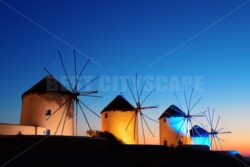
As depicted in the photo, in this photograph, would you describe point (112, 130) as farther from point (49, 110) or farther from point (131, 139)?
point (49, 110)

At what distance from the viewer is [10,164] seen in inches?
472

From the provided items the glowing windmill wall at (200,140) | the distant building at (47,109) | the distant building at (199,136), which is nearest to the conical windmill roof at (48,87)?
the distant building at (47,109)

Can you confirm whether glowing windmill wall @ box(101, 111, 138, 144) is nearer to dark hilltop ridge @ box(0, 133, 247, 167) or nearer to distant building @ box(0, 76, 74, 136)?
distant building @ box(0, 76, 74, 136)

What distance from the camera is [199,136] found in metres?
43.7

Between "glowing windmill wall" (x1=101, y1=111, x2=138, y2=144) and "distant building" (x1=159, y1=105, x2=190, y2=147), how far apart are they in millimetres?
7570

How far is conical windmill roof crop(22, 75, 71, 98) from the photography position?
26.0 meters

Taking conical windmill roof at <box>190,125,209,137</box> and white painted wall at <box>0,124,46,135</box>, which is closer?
white painted wall at <box>0,124,46,135</box>

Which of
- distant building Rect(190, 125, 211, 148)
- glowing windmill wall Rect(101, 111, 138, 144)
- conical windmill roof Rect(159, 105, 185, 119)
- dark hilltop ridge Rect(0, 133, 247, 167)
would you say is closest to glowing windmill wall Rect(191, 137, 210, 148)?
distant building Rect(190, 125, 211, 148)

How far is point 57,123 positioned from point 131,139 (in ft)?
31.4

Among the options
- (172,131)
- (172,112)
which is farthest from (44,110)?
(172,112)

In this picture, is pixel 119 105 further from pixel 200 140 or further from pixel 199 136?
pixel 199 136

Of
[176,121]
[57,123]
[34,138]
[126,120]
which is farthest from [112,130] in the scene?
[34,138]

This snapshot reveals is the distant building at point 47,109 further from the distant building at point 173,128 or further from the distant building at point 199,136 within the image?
the distant building at point 199,136

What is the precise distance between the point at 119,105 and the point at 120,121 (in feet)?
5.92
